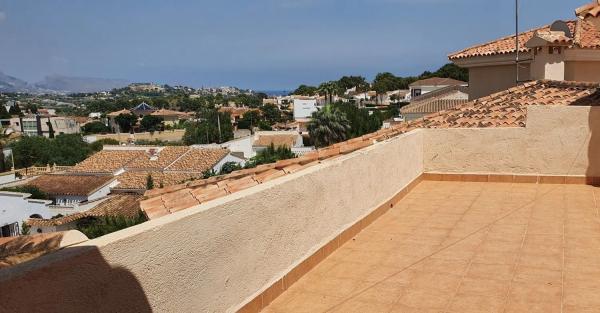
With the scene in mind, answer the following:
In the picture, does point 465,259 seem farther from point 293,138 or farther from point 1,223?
point 293,138

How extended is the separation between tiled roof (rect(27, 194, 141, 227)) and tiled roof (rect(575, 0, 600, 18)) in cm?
2812

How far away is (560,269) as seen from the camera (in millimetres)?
4332

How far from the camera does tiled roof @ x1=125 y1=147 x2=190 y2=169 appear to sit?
44688 millimetres

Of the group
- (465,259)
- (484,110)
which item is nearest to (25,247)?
(465,259)

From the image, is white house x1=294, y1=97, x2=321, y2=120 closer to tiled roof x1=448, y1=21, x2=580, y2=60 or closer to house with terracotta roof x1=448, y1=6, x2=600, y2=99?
tiled roof x1=448, y1=21, x2=580, y2=60

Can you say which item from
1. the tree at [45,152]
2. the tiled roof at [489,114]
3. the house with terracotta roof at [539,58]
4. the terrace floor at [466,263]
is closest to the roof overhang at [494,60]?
the house with terracotta roof at [539,58]

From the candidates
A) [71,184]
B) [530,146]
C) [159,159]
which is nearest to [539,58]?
[530,146]

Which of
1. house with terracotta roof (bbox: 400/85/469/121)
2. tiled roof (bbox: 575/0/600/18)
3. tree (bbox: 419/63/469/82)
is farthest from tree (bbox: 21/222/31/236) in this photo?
tree (bbox: 419/63/469/82)

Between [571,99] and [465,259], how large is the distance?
5973 millimetres

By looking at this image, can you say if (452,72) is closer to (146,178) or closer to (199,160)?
(199,160)

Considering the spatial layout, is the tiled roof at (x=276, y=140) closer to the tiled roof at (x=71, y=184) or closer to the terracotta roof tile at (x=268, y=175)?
the tiled roof at (x=71, y=184)

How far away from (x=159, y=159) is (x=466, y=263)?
44067 mm

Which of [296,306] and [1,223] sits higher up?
[296,306]

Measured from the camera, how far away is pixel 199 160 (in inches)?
→ 1694
